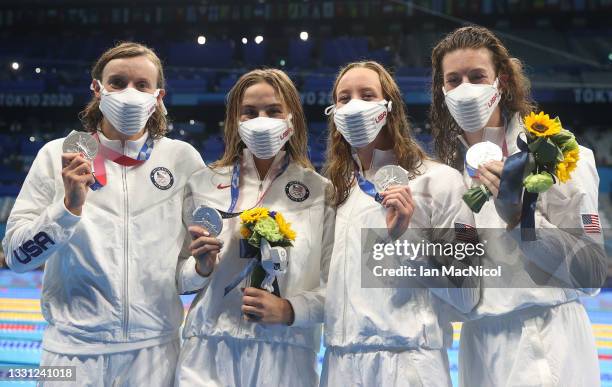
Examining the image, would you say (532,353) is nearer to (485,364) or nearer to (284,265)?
(485,364)

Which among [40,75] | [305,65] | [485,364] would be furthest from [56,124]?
[485,364]

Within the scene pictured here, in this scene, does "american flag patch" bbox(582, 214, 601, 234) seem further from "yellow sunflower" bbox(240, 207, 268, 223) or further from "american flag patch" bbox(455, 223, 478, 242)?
"yellow sunflower" bbox(240, 207, 268, 223)

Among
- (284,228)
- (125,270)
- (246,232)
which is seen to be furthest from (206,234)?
(125,270)

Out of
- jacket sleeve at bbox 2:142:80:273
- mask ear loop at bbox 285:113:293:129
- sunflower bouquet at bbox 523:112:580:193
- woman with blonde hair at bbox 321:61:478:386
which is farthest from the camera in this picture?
mask ear loop at bbox 285:113:293:129

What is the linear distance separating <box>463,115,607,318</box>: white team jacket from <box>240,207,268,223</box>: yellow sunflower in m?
0.90

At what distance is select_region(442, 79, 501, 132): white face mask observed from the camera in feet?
8.48

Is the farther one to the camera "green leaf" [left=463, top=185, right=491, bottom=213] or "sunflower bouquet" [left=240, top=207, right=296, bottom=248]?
"sunflower bouquet" [left=240, top=207, right=296, bottom=248]

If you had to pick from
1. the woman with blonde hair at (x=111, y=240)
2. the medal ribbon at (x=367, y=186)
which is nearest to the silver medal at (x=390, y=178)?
the medal ribbon at (x=367, y=186)

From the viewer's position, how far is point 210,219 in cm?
255

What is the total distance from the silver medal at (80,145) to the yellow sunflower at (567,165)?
1.80 m

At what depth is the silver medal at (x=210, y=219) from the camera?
8.33ft

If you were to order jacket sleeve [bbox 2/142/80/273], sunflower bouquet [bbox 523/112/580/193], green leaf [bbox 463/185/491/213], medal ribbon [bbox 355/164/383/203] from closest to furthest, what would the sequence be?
sunflower bouquet [bbox 523/112/580/193] < green leaf [bbox 463/185/491/213] < jacket sleeve [bbox 2/142/80/273] < medal ribbon [bbox 355/164/383/203]

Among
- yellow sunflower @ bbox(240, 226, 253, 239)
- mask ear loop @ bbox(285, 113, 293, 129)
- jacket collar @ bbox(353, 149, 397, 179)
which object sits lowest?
yellow sunflower @ bbox(240, 226, 253, 239)

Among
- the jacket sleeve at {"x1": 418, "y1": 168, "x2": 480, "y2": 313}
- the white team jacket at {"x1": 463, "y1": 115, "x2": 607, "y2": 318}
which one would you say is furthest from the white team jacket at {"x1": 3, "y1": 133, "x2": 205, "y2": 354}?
the white team jacket at {"x1": 463, "y1": 115, "x2": 607, "y2": 318}
